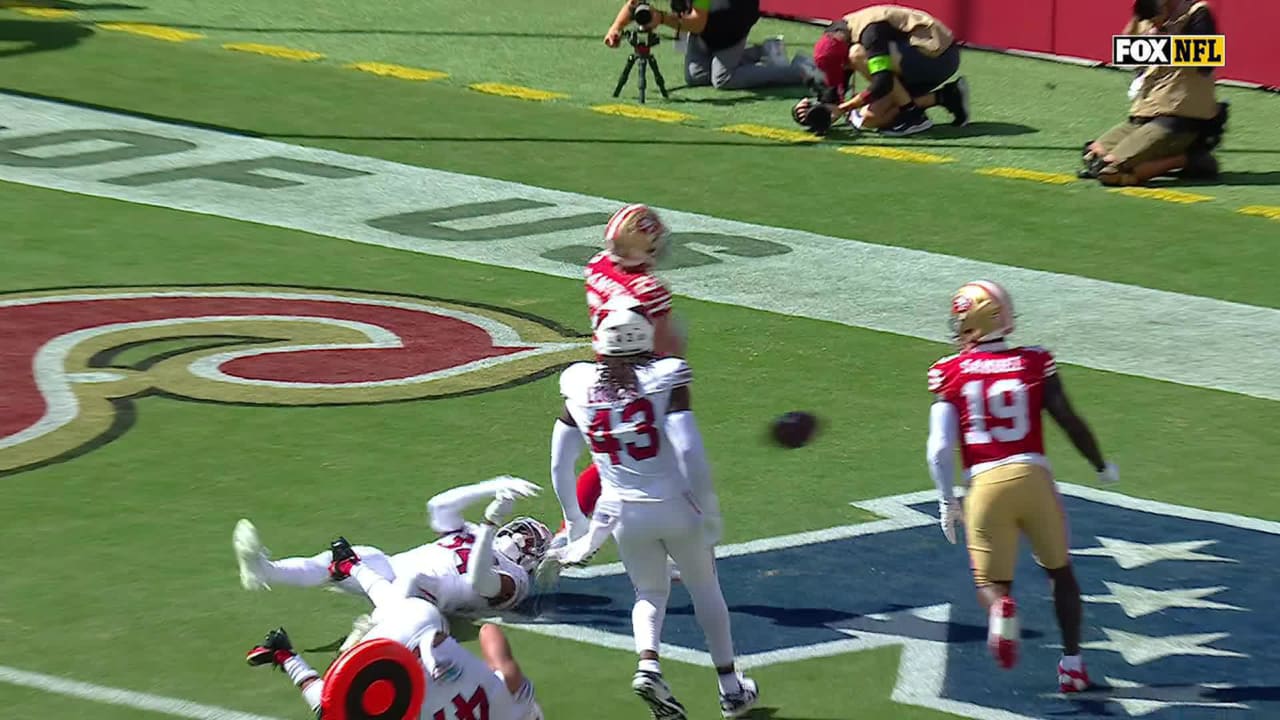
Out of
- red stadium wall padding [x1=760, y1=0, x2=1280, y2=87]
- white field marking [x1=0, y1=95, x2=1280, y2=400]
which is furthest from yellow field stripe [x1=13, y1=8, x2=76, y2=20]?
red stadium wall padding [x1=760, y1=0, x2=1280, y2=87]

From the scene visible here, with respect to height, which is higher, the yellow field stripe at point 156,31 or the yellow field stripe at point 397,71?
the yellow field stripe at point 156,31

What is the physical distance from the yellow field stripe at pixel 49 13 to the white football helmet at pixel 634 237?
16607mm

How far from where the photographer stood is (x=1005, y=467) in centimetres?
830

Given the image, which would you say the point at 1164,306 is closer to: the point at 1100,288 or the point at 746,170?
the point at 1100,288

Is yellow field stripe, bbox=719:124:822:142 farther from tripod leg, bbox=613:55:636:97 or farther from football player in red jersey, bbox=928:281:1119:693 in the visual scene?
football player in red jersey, bbox=928:281:1119:693

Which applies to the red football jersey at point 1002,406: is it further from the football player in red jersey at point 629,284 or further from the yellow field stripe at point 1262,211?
the yellow field stripe at point 1262,211

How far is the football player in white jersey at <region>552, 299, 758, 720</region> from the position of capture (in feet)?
26.2

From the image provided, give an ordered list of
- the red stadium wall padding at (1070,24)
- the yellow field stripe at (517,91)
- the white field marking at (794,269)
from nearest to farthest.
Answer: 1. the white field marking at (794,269)
2. the red stadium wall padding at (1070,24)
3. the yellow field stripe at (517,91)

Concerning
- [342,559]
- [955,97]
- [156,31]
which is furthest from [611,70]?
[342,559]

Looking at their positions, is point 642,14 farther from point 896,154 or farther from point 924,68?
point 896,154

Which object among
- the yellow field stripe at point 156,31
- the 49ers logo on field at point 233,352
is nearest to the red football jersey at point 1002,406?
the 49ers logo on field at point 233,352

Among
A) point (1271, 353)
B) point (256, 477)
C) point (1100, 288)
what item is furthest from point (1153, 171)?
point (256, 477)

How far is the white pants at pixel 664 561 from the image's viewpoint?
8039 mm

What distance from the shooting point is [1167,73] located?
692 inches
